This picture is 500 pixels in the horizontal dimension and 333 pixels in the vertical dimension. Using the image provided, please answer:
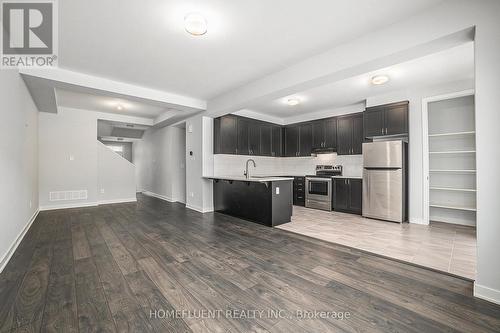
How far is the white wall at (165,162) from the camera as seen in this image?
7.14 metres

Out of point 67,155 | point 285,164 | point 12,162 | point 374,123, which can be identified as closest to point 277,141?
A: point 285,164

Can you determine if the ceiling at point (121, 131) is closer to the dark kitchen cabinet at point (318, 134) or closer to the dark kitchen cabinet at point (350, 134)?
the dark kitchen cabinet at point (318, 134)

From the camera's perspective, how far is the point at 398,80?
395 centimetres

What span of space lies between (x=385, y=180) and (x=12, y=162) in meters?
6.29

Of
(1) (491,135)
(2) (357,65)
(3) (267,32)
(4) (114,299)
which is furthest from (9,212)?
(1) (491,135)

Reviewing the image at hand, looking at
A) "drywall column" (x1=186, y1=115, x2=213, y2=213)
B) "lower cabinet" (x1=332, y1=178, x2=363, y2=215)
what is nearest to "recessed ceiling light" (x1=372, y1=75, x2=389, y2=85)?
"lower cabinet" (x1=332, y1=178, x2=363, y2=215)

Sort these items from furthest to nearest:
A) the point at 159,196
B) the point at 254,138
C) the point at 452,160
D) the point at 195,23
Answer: the point at 159,196, the point at 254,138, the point at 452,160, the point at 195,23

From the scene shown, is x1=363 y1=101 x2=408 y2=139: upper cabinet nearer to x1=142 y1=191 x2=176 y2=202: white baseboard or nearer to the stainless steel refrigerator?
the stainless steel refrigerator

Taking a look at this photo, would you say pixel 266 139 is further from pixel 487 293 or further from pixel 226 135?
pixel 487 293

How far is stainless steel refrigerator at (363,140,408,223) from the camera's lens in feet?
14.2

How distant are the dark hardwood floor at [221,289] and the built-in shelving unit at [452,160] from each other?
2929mm

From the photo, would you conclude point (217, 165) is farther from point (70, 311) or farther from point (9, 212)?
point (70, 311)

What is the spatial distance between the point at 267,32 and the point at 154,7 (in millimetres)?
1220

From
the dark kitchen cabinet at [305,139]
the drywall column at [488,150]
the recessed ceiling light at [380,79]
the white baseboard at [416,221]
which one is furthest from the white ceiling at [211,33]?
the white baseboard at [416,221]
